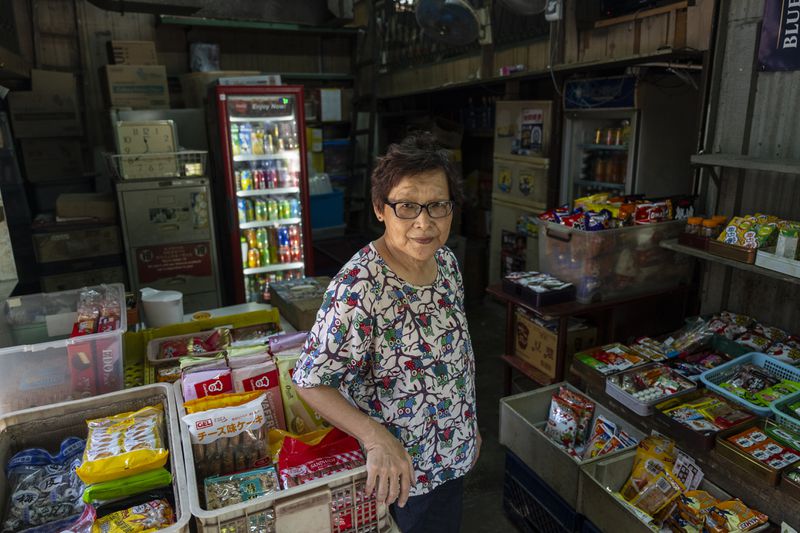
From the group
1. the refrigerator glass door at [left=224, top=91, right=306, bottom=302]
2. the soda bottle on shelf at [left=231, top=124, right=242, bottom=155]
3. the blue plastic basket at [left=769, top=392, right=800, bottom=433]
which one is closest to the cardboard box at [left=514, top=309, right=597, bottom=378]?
the blue plastic basket at [left=769, top=392, right=800, bottom=433]

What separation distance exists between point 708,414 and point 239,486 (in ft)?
6.67

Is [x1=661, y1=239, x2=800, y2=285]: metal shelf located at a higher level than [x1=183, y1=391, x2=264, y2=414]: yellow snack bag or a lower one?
higher

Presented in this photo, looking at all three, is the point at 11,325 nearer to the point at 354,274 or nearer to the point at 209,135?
the point at 354,274

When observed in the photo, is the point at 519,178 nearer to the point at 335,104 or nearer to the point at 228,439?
the point at 335,104

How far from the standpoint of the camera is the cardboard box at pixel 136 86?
17.7ft

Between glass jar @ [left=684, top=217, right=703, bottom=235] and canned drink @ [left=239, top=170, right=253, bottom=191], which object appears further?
canned drink @ [left=239, top=170, right=253, bottom=191]

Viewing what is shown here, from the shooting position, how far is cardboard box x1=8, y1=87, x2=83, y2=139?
529 centimetres

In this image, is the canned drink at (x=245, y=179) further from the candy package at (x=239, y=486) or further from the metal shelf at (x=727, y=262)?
the candy package at (x=239, y=486)

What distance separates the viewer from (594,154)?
4789mm

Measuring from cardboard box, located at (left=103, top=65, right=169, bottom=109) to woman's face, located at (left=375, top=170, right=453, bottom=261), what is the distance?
4.98 metres

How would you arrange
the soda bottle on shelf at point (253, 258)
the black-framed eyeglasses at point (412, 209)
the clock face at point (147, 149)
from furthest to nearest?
the soda bottle on shelf at point (253, 258) → the clock face at point (147, 149) → the black-framed eyeglasses at point (412, 209)

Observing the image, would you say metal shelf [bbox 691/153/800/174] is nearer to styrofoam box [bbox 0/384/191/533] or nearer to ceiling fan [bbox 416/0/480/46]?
ceiling fan [bbox 416/0/480/46]

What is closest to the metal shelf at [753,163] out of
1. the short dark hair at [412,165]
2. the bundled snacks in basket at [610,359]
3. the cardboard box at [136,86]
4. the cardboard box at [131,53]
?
the bundled snacks in basket at [610,359]

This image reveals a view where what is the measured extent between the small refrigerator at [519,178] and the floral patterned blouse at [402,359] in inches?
142
